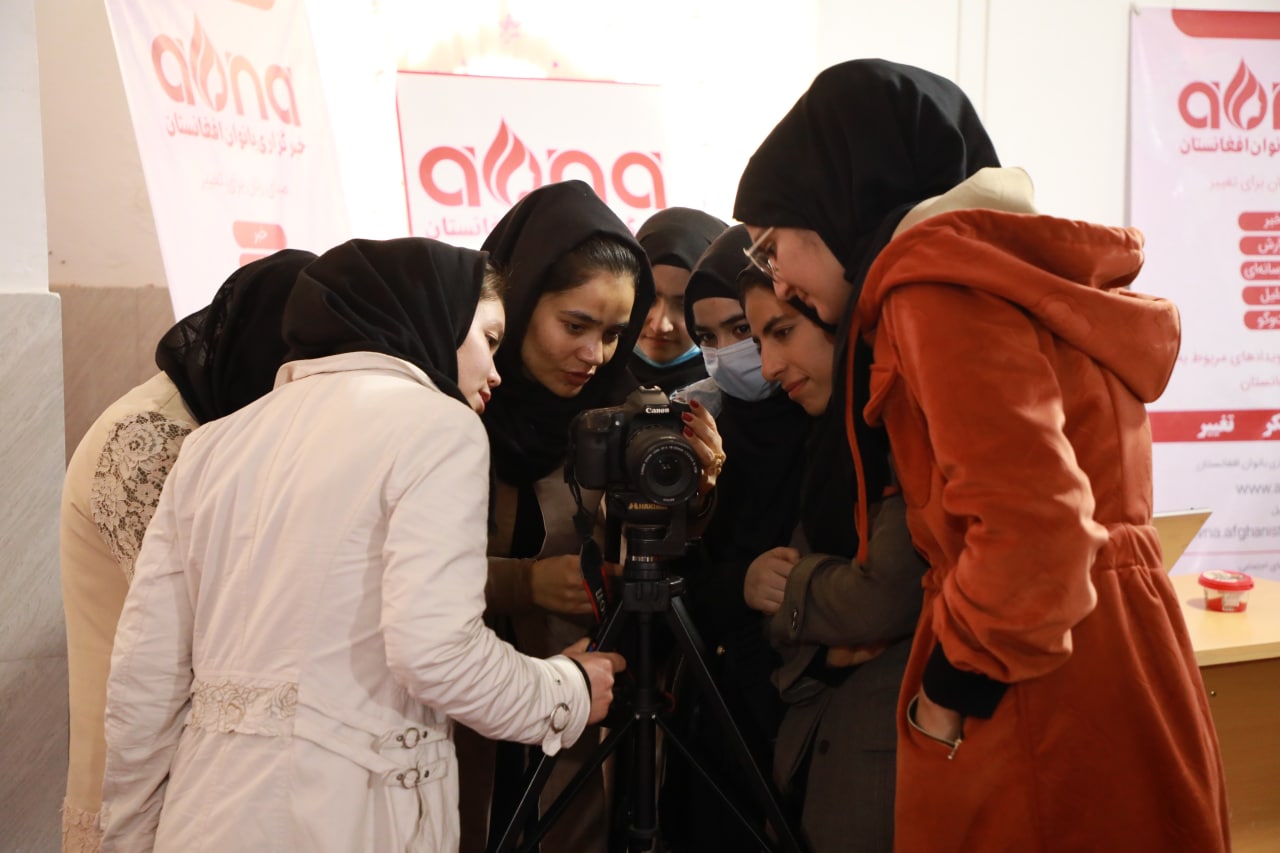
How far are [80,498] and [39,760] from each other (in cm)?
77

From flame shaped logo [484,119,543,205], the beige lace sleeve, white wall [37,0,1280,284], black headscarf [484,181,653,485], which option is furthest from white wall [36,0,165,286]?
the beige lace sleeve

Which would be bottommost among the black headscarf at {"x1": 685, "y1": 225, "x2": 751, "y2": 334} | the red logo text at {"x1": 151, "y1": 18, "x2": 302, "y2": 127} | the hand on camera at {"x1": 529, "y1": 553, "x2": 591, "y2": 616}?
the hand on camera at {"x1": 529, "y1": 553, "x2": 591, "y2": 616}

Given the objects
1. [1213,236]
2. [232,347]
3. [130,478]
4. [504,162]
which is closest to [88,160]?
[504,162]

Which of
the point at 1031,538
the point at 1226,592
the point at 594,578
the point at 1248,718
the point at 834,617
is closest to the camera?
the point at 1031,538

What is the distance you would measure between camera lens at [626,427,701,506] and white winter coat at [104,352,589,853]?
247 mm

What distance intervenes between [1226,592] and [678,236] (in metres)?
1.37

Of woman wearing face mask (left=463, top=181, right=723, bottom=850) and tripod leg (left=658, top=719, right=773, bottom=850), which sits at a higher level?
woman wearing face mask (left=463, top=181, right=723, bottom=850)

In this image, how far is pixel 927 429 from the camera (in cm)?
110

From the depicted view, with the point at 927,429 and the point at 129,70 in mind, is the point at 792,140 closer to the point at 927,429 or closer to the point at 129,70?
the point at 927,429

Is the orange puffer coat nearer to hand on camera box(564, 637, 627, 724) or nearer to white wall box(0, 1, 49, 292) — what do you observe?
hand on camera box(564, 637, 627, 724)

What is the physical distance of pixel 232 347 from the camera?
1405mm

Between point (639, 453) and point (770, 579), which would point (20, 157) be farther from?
point (770, 579)

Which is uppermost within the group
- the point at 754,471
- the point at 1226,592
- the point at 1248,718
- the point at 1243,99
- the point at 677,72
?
the point at 677,72

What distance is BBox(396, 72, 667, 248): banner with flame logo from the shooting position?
2777mm
